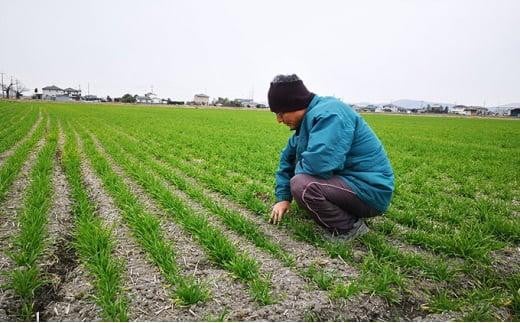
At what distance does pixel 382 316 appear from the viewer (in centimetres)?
287

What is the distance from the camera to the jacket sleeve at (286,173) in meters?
4.38

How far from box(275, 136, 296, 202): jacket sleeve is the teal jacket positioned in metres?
0.30

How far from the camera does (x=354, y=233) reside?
13.6 ft

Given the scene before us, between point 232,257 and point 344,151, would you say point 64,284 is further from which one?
point 344,151

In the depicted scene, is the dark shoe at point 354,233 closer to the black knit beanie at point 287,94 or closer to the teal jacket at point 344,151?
the teal jacket at point 344,151

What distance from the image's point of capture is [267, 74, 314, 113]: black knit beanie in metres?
3.82

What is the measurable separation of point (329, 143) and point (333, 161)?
199 mm

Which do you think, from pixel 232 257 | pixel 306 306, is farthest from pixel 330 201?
pixel 306 306

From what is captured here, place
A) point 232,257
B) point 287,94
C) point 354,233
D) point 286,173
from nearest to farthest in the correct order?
point 232,257, point 287,94, point 354,233, point 286,173

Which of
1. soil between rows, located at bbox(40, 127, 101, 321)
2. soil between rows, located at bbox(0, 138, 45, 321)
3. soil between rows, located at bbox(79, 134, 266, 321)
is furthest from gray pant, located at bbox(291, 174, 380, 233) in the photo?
soil between rows, located at bbox(0, 138, 45, 321)

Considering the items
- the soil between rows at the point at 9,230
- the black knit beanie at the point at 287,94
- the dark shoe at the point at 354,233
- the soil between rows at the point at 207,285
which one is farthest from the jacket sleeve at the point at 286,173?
the soil between rows at the point at 9,230

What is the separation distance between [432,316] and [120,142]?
491 inches

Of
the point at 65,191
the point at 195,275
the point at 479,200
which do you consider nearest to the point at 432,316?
the point at 195,275

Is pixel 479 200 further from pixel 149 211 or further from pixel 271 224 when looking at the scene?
pixel 149 211
